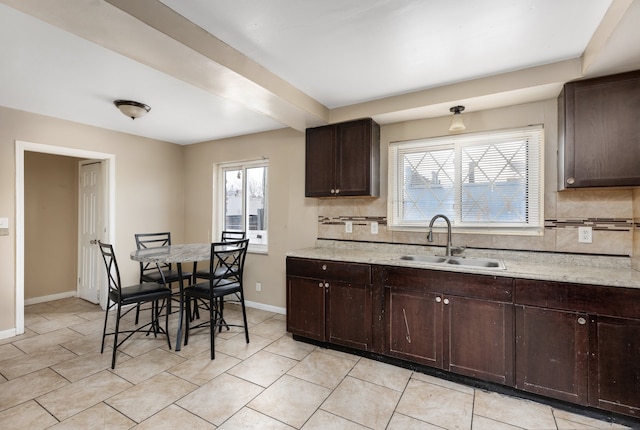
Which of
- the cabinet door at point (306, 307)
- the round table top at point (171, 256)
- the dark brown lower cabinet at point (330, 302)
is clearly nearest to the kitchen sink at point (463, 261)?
the dark brown lower cabinet at point (330, 302)

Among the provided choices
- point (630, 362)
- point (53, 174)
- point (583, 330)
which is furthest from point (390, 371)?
point (53, 174)

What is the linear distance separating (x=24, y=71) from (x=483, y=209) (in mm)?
3946

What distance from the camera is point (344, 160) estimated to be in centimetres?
317

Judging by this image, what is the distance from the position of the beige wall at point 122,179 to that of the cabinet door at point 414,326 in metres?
3.62

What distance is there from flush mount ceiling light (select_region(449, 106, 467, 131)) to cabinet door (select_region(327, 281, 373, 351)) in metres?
1.52

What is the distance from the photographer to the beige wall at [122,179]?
3184 millimetres

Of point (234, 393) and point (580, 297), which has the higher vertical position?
point (580, 297)

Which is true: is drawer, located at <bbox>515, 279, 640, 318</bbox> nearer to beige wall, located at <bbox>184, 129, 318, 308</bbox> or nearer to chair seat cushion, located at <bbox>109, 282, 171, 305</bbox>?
beige wall, located at <bbox>184, 129, 318, 308</bbox>

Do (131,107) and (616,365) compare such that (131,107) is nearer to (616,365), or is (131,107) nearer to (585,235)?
(585,235)

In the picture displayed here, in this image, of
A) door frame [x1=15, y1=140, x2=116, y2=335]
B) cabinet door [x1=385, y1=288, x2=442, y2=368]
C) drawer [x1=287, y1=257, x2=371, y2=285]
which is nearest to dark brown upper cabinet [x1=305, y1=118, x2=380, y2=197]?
drawer [x1=287, y1=257, x2=371, y2=285]

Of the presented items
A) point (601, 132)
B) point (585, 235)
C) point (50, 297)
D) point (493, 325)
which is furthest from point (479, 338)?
point (50, 297)

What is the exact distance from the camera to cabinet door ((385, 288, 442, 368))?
238 cm

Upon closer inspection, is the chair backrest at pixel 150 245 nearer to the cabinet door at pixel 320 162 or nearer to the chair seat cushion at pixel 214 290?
the chair seat cushion at pixel 214 290

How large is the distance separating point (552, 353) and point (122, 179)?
4.90 meters
